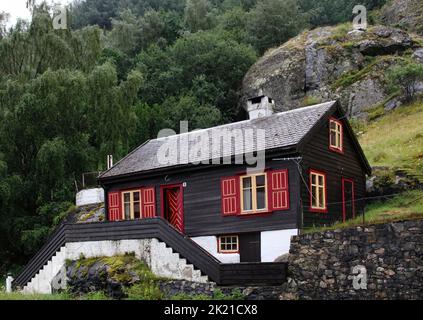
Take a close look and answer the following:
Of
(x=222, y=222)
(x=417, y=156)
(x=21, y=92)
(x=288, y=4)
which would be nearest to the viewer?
(x=222, y=222)

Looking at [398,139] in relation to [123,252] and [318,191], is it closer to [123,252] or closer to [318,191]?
[318,191]

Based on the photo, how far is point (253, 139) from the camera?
22094mm

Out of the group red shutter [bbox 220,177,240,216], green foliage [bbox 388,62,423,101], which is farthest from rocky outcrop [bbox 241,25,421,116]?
red shutter [bbox 220,177,240,216]

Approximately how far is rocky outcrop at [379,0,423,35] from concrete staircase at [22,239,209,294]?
3723cm

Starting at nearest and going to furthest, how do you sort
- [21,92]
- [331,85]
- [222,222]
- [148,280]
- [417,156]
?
[148,280] → [222,222] → [417,156] → [21,92] → [331,85]

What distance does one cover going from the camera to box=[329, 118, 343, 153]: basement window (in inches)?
917

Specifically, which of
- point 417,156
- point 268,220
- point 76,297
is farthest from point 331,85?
point 76,297

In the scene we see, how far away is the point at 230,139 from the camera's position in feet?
76.1

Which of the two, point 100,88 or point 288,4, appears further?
point 288,4

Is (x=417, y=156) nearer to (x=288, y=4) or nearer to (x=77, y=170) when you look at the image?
(x=77, y=170)

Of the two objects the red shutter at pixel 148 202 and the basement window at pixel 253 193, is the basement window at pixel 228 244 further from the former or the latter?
the red shutter at pixel 148 202

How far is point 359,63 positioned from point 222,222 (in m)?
25.7

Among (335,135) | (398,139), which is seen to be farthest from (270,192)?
(398,139)

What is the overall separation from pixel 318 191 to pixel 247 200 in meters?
2.63
